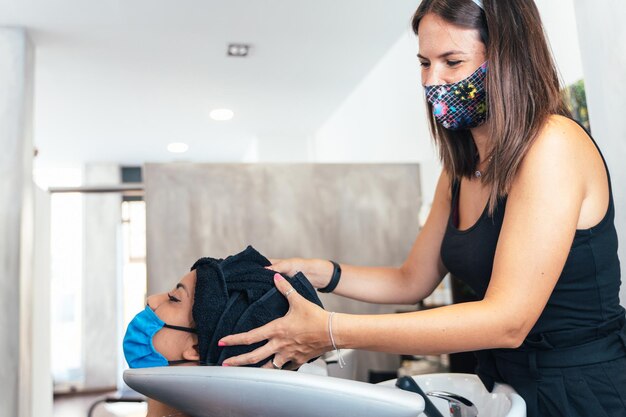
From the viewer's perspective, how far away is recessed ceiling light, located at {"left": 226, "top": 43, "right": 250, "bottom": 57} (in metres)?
3.30

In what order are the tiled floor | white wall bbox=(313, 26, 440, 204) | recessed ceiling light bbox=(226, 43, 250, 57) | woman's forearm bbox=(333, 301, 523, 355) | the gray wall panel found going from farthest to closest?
the tiled floor < recessed ceiling light bbox=(226, 43, 250, 57) < white wall bbox=(313, 26, 440, 204) < the gray wall panel < woman's forearm bbox=(333, 301, 523, 355)

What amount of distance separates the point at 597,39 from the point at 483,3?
1.62 feet

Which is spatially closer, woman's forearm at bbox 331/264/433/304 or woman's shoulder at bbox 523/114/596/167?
woman's shoulder at bbox 523/114/596/167

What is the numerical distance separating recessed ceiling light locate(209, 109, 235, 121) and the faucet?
3.86 meters

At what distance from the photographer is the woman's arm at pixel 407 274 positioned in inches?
48.9

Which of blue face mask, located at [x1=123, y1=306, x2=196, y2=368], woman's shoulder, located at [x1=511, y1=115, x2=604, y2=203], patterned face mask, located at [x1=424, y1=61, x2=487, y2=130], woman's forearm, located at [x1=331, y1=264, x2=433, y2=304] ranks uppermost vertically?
patterned face mask, located at [x1=424, y1=61, x2=487, y2=130]

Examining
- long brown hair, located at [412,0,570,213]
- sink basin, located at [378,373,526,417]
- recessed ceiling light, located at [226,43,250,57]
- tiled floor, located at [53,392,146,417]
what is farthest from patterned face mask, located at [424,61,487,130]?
tiled floor, located at [53,392,146,417]

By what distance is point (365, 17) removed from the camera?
300 cm

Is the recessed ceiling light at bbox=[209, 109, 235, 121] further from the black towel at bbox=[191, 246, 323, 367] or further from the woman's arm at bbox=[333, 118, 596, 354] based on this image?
the woman's arm at bbox=[333, 118, 596, 354]

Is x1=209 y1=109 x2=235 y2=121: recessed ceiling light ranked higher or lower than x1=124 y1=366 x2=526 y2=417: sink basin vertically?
higher

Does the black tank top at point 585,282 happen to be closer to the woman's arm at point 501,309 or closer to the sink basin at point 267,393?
the woman's arm at point 501,309

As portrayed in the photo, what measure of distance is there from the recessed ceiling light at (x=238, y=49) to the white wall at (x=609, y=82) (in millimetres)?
2292

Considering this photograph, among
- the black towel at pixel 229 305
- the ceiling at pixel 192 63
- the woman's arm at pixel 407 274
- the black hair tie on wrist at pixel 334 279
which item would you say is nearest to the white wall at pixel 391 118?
the ceiling at pixel 192 63

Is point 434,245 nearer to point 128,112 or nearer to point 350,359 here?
point 350,359
